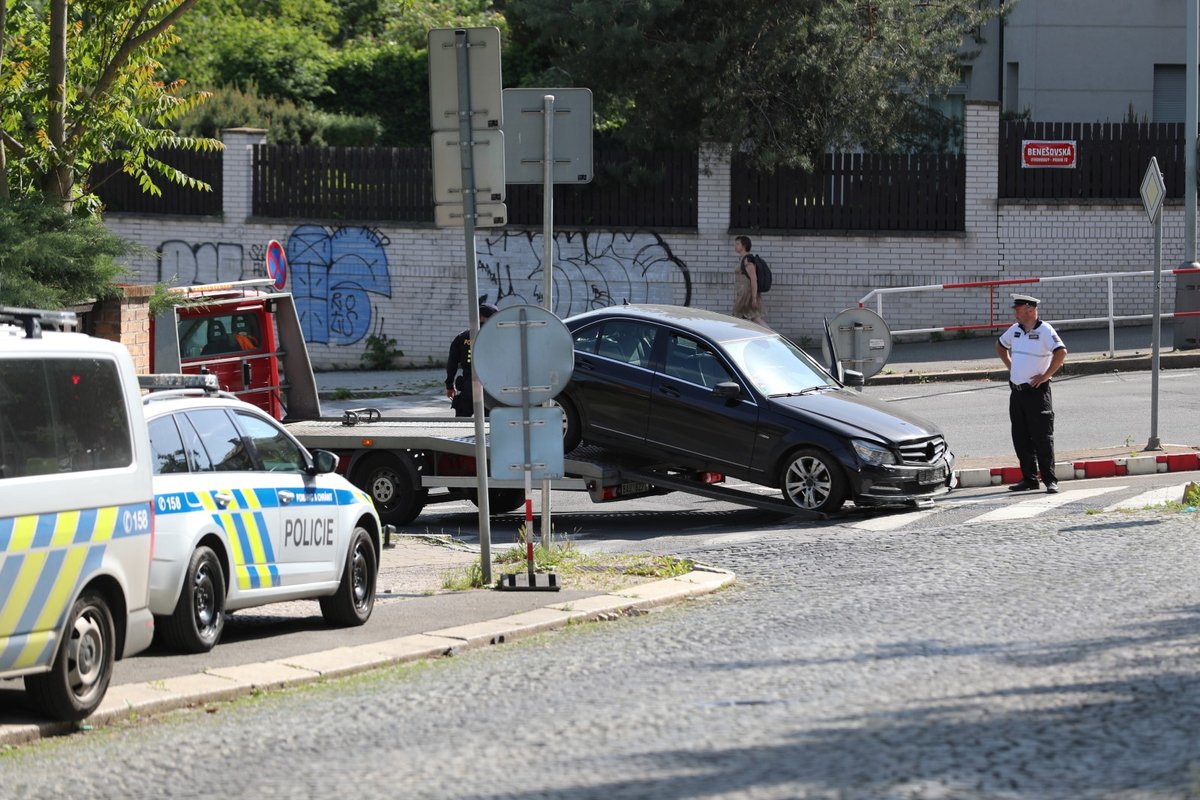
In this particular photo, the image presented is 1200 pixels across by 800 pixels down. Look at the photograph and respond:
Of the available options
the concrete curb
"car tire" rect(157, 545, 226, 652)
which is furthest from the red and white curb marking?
"car tire" rect(157, 545, 226, 652)

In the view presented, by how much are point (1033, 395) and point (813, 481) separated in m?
2.49

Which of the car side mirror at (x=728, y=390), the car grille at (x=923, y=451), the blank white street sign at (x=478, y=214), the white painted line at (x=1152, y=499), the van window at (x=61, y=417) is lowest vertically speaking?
the white painted line at (x=1152, y=499)

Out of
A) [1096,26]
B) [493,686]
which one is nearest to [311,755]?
[493,686]

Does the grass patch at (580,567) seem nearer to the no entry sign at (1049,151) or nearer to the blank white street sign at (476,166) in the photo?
the blank white street sign at (476,166)

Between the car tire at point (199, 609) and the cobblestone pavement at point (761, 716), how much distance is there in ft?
3.67

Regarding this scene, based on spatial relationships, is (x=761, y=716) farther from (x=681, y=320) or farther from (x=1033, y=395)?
(x=1033, y=395)

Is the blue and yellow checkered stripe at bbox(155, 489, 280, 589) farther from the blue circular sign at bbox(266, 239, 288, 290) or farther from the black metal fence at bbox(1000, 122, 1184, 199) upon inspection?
the black metal fence at bbox(1000, 122, 1184, 199)

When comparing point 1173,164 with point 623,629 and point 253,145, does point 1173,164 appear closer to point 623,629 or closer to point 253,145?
point 253,145

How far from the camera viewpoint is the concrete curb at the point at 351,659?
7.94 metres

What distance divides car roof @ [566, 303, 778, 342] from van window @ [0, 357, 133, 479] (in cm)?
756

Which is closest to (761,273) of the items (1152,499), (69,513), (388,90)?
(1152,499)

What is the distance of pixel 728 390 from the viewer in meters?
15.0

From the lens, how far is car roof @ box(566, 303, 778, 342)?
51.0 feet

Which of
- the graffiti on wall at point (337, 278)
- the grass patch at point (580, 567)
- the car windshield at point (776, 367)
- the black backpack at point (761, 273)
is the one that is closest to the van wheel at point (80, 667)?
the grass patch at point (580, 567)
